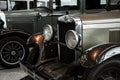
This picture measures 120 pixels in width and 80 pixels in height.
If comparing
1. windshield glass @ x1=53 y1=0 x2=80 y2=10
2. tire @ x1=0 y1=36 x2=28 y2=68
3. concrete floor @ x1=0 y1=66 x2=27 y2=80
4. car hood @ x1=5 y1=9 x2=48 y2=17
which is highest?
windshield glass @ x1=53 y1=0 x2=80 y2=10

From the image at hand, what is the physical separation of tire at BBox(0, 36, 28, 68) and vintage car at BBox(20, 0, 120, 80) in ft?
4.79

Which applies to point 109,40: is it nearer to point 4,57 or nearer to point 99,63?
point 99,63

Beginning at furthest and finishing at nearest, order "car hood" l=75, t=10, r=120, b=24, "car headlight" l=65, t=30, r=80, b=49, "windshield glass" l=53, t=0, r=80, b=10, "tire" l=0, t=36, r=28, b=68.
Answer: "windshield glass" l=53, t=0, r=80, b=10
"tire" l=0, t=36, r=28, b=68
"car hood" l=75, t=10, r=120, b=24
"car headlight" l=65, t=30, r=80, b=49

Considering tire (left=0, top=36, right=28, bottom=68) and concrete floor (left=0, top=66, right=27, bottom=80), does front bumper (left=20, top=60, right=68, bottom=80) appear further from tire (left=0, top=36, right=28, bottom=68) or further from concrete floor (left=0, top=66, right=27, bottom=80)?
tire (left=0, top=36, right=28, bottom=68)

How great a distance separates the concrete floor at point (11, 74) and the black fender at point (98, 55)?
213 cm

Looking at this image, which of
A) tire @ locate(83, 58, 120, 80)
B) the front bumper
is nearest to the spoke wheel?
tire @ locate(83, 58, 120, 80)

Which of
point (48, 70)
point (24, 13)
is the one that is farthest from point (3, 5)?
point (48, 70)

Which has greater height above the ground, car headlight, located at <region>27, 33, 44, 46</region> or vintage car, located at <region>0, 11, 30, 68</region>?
car headlight, located at <region>27, 33, 44, 46</region>

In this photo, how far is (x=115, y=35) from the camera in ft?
11.5

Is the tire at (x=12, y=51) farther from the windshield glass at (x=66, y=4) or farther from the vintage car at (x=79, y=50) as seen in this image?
the vintage car at (x=79, y=50)

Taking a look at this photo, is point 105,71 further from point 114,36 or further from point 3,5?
point 3,5

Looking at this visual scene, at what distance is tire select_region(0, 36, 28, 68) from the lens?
17.7 feet

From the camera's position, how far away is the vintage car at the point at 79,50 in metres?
2.93

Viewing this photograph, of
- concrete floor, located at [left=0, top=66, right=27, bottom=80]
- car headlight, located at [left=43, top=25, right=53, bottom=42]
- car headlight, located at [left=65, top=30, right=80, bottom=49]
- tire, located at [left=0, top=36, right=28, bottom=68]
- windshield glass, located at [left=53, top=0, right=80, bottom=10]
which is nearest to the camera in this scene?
car headlight, located at [left=65, top=30, right=80, bottom=49]
